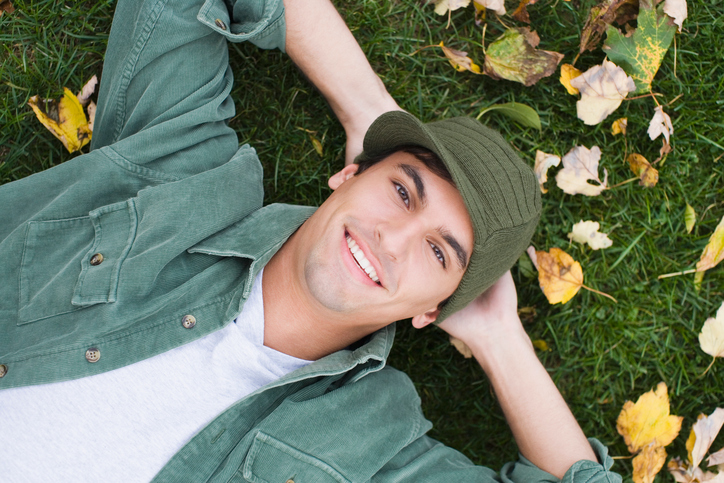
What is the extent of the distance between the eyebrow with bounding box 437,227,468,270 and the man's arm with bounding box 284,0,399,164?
845 millimetres

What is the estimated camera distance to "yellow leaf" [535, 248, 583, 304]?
114 inches

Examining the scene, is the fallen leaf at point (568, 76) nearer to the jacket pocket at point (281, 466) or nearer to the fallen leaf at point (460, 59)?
the fallen leaf at point (460, 59)

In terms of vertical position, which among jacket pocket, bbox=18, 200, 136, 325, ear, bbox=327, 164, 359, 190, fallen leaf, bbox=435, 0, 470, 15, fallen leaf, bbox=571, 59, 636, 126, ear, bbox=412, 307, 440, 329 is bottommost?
ear, bbox=412, 307, 440, 329

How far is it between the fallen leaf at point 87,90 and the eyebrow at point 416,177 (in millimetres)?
1800

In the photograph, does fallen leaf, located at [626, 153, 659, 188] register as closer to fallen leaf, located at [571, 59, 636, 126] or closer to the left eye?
fallen leaf, located at [571, 59, 636, 126]

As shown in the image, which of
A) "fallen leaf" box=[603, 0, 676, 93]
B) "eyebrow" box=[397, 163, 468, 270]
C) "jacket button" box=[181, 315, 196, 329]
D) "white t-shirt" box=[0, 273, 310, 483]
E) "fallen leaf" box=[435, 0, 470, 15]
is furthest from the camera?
"fallen leaf" box=[435, 0, 470, 15]

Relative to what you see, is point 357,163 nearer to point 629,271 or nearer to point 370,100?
point 370,100

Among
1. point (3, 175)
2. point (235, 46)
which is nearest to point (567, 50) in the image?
point (235, 46)

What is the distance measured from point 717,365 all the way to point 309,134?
8.93 ft

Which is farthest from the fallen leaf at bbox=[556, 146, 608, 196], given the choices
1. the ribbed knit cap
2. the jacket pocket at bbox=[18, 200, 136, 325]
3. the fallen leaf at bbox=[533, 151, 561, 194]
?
the jacket pocket at bbox=[18, 200, 136, 325]

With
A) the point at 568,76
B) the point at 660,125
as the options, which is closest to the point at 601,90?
the point at 568,76

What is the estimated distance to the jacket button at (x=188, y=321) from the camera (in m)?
2.23

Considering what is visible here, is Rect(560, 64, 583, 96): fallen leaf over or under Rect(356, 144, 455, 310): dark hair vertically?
under

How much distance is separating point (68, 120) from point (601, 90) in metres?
2.90
